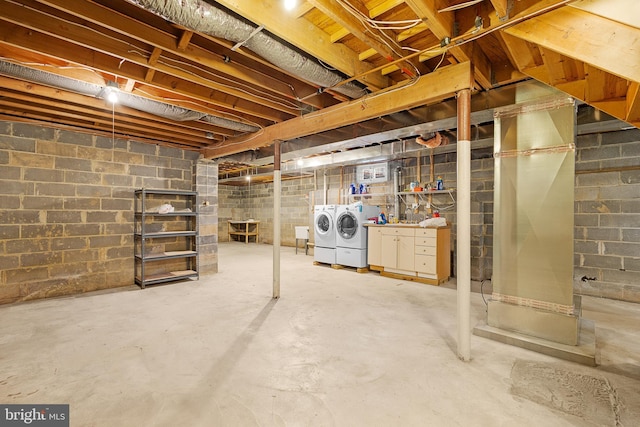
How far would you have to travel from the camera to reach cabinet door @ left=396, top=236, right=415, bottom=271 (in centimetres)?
484

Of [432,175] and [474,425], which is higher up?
[432,175]

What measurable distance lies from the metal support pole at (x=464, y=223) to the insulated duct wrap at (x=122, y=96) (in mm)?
2712

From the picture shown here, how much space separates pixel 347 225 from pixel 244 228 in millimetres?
6059

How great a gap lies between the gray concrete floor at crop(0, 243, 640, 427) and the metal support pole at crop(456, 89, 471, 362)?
8.7 inches

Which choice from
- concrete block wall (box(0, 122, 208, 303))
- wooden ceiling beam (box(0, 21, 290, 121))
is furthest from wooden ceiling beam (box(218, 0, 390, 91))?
concrete block wall (box(0, 122, 208, 303))

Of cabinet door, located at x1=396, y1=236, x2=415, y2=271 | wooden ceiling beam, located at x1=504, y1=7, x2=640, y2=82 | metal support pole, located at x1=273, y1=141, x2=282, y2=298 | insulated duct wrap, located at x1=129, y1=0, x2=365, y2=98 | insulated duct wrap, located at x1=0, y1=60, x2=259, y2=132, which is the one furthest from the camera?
cabinet door, located at x1=396, y1=236, x2=415, y2=271

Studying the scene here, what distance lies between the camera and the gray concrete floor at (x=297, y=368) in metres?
1.67

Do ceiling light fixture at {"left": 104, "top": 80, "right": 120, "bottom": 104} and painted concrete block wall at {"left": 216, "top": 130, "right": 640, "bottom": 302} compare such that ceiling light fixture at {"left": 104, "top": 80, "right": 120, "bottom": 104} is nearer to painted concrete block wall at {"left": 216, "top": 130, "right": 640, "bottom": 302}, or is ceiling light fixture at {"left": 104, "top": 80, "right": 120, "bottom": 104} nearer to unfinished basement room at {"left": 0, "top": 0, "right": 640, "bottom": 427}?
unfinished basement room at {"left": 0, "top": 0, "right": 640, "bottom": 427}

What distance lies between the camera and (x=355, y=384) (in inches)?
76.2

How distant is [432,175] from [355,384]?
429 centimetres

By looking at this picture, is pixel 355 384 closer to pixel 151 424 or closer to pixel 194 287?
pixel 151 424

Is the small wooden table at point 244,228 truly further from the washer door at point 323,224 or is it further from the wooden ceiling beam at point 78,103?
the wooden ceiling beam at point 78,103

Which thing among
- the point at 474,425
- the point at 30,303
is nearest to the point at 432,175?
the point at 474,425

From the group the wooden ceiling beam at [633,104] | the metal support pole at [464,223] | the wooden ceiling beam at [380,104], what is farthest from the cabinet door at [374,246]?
the wooden ceiling beam at [633,104]
